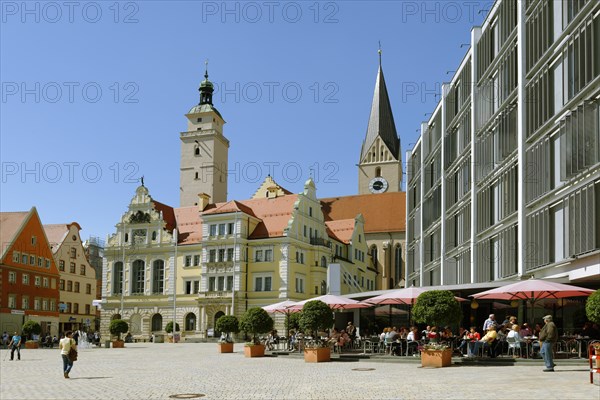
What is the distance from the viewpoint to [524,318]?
38.3m

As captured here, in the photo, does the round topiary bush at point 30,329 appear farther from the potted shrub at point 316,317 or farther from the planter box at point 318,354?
the planter box at point 318,354

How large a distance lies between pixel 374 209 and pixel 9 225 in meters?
46.3

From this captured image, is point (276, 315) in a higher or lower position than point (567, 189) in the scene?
lower

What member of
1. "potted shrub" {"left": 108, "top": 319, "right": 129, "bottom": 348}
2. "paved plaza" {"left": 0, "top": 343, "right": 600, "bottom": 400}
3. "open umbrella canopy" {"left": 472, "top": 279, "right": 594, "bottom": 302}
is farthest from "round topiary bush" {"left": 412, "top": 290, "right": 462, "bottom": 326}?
"potted shrub" {"left": 108, "top": 319, "right": 129, "bottom": 348}

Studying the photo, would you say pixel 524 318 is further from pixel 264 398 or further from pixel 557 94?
pixel 264 398

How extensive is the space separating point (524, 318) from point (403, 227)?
201 ft

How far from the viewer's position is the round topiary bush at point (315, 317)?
33.5 metres

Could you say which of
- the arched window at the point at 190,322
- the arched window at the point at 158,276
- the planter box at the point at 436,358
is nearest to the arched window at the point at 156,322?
the arched window at the point at 158,276

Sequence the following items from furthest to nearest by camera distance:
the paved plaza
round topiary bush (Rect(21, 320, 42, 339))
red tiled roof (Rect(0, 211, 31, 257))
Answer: red tiled roof (Rect(0, 211, 31, 257))
round topiary bush (Rect(21, 320, 42, 339))
the paved plaza

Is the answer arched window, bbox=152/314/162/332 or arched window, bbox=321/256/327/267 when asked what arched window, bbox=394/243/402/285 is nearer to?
arched window, bbox=321/256/327/267

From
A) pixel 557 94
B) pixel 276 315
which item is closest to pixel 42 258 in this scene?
pixel 276 315

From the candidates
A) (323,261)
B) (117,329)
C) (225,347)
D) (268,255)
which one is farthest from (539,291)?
(323,261)

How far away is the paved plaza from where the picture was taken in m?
17.1

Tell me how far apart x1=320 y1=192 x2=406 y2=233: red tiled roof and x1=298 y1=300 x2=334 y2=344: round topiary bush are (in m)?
66.0
